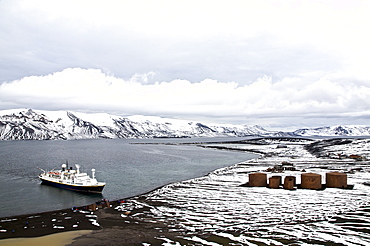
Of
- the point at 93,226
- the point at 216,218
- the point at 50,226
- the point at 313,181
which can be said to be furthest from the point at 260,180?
the point at 50,226

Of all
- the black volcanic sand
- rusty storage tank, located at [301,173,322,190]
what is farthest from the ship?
rusty storage tank, located at [301,173,322,190]

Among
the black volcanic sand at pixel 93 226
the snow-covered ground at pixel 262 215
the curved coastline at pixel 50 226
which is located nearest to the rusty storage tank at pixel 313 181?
the snow-covered ground at pixel 262 215

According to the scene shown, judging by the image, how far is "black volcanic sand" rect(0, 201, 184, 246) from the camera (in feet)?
66.3

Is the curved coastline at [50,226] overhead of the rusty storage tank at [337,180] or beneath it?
beneath

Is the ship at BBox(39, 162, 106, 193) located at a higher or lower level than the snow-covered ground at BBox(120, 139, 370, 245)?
lower

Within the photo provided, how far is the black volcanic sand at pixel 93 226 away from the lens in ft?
66.3

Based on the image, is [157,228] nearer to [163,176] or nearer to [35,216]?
[35,216]

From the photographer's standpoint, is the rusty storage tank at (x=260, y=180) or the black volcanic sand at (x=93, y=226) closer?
the black volcanic sand at (x=93, y=226)

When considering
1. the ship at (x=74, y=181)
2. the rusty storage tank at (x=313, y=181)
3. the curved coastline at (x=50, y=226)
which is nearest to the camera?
the curved coastline at (x=50, y=226)

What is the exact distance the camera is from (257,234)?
793 inches

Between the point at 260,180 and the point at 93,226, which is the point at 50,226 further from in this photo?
the point at 260,180

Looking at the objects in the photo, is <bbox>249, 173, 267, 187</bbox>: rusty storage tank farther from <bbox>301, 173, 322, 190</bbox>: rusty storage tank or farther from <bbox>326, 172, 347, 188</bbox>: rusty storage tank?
<bbox>326, 172, 347, 188</bbox>: rusty storage tank

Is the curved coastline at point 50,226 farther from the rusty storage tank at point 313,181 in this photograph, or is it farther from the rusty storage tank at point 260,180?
the rusty storage tank at point 313,181

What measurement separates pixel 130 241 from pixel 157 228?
3173 millimetres
